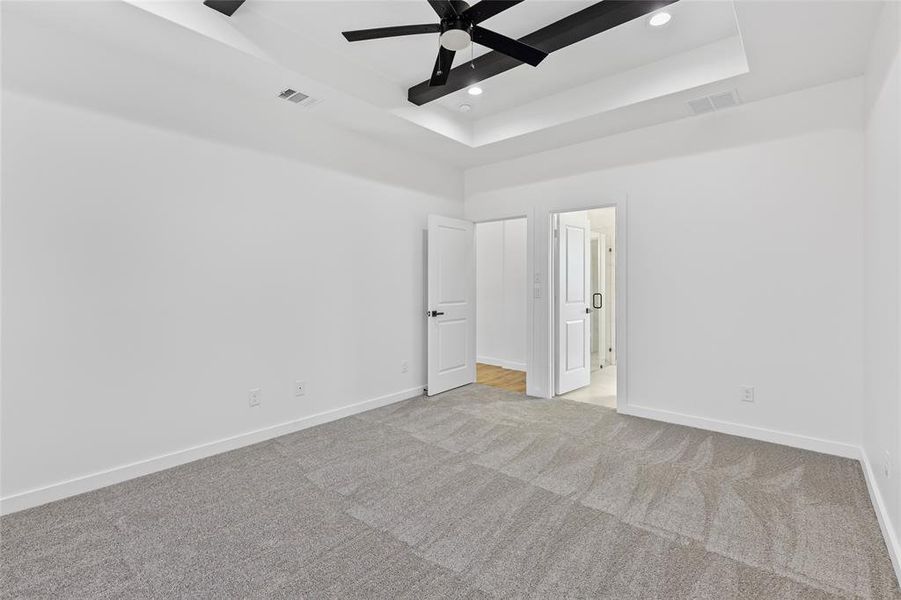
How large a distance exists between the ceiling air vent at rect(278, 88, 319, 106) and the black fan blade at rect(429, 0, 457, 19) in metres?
1.59

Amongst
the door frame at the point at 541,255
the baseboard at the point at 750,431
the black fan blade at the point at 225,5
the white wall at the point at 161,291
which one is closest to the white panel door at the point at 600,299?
the door frame at the point at 541,255

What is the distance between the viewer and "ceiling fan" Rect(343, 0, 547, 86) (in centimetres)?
210

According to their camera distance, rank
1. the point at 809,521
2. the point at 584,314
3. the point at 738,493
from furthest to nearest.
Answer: the point at 584,314 < the point at 738,493 < the point at 809,521

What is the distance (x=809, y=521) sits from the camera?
2.20 meters

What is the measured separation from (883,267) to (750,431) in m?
1.67

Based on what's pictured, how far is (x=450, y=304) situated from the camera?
4914mm

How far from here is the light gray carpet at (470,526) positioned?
1779 mm

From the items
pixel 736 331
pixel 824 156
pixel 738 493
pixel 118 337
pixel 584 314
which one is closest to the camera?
pixel 738 493

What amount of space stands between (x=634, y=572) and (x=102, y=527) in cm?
271

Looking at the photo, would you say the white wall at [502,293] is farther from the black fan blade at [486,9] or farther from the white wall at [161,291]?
the black fan blade at [486,9]

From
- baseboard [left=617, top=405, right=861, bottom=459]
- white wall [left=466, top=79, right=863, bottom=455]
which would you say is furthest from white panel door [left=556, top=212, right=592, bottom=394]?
baseboard [left=617, top=405, right=861, bottom=459]

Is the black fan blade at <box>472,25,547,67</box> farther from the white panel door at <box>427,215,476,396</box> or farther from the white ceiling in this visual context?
the white panel door at <box>427,215,476,396</box>

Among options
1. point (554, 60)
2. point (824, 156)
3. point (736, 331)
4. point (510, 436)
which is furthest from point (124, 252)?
point (824, 156)

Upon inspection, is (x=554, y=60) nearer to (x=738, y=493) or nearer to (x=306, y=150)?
(x=306, y=150)
